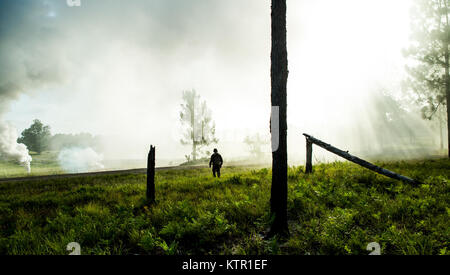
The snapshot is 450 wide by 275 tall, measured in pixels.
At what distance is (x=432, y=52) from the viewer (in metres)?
15.7

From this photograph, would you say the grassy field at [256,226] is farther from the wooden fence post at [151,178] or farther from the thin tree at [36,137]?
the thin tree at [36,137]

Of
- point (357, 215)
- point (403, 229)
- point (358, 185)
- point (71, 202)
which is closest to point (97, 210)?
point (71, 202)

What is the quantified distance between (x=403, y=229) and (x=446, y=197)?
2.37 metres

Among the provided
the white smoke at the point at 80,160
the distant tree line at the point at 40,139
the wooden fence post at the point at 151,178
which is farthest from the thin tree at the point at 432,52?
the distant tree line at the point at 40,139

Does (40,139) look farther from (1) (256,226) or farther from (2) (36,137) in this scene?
(1) (256,226)

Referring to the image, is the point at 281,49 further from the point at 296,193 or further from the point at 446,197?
the point at 446,197

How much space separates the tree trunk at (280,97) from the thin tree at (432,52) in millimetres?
19190

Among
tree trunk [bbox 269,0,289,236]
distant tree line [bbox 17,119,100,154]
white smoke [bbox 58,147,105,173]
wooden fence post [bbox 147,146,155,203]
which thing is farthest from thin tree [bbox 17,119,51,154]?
tree trunk [bbox 269,0,289,236]

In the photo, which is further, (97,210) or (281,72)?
(97,210)

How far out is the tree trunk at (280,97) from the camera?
3727 millimetres

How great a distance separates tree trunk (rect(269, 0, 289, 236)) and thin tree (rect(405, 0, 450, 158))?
19190mm

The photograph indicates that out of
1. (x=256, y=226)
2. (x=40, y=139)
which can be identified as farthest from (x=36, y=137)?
(x=256, y=226)

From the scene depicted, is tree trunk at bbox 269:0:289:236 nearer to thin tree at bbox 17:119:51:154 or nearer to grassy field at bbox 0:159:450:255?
grassy field at bbox 0:159:450:255
